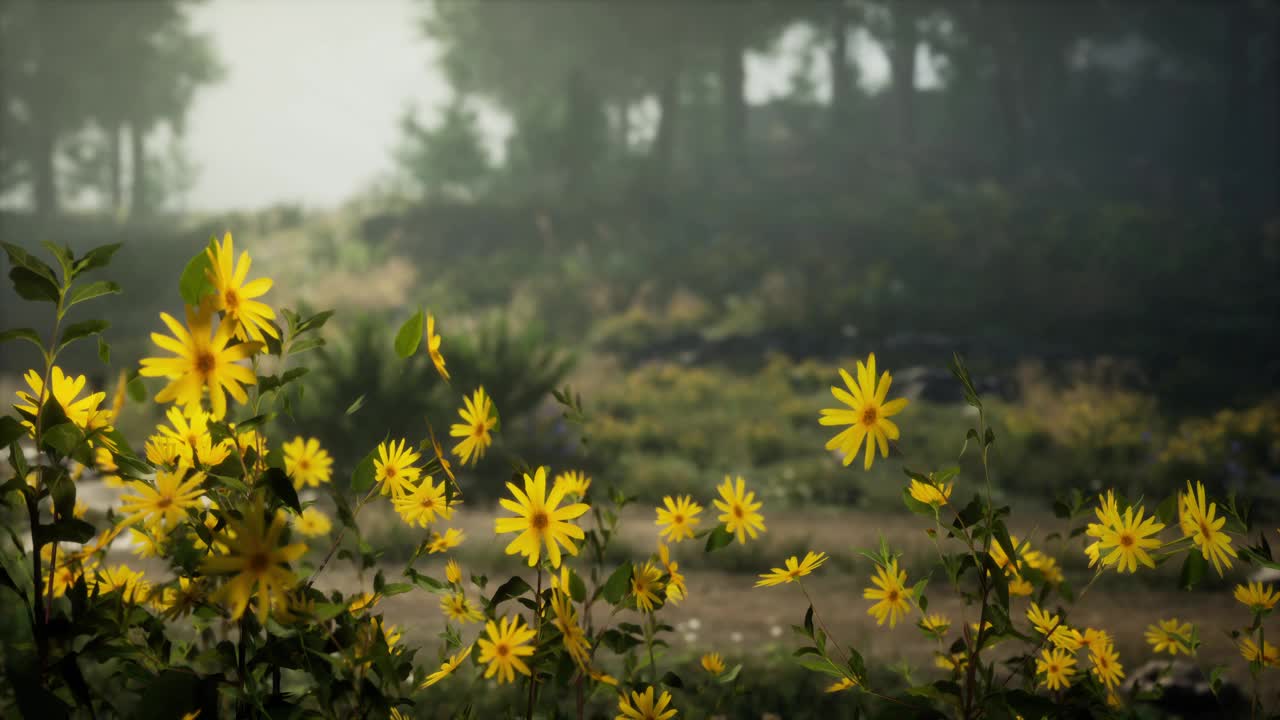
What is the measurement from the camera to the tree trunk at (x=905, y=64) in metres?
28.2

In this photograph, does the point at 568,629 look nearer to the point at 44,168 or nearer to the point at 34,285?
the point at 34,285

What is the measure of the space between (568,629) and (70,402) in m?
0.78

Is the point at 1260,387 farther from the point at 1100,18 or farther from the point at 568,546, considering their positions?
the point at 1100,18

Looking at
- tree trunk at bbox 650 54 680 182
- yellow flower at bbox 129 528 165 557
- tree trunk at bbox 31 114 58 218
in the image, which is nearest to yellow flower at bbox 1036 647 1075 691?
yellow flower at bbox 129 528 165 557

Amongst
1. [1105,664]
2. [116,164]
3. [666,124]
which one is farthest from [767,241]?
[116,164]

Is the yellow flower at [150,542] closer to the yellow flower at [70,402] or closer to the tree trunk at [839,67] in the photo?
the yellow flower at [70,402]

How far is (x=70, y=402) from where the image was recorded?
47.6 inches

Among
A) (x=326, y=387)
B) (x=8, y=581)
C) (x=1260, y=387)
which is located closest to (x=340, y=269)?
(x=326, y=387)

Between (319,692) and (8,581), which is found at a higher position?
(8,581)

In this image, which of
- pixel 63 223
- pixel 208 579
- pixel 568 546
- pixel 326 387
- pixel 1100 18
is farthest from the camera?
pixel 1100 18

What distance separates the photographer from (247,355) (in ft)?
2.93

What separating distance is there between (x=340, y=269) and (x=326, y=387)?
11.6 meters

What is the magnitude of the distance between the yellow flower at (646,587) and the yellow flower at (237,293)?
61 centimetres

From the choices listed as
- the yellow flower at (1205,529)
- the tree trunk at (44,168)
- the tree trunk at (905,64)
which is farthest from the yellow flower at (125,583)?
the tree trunk at (44,168)
